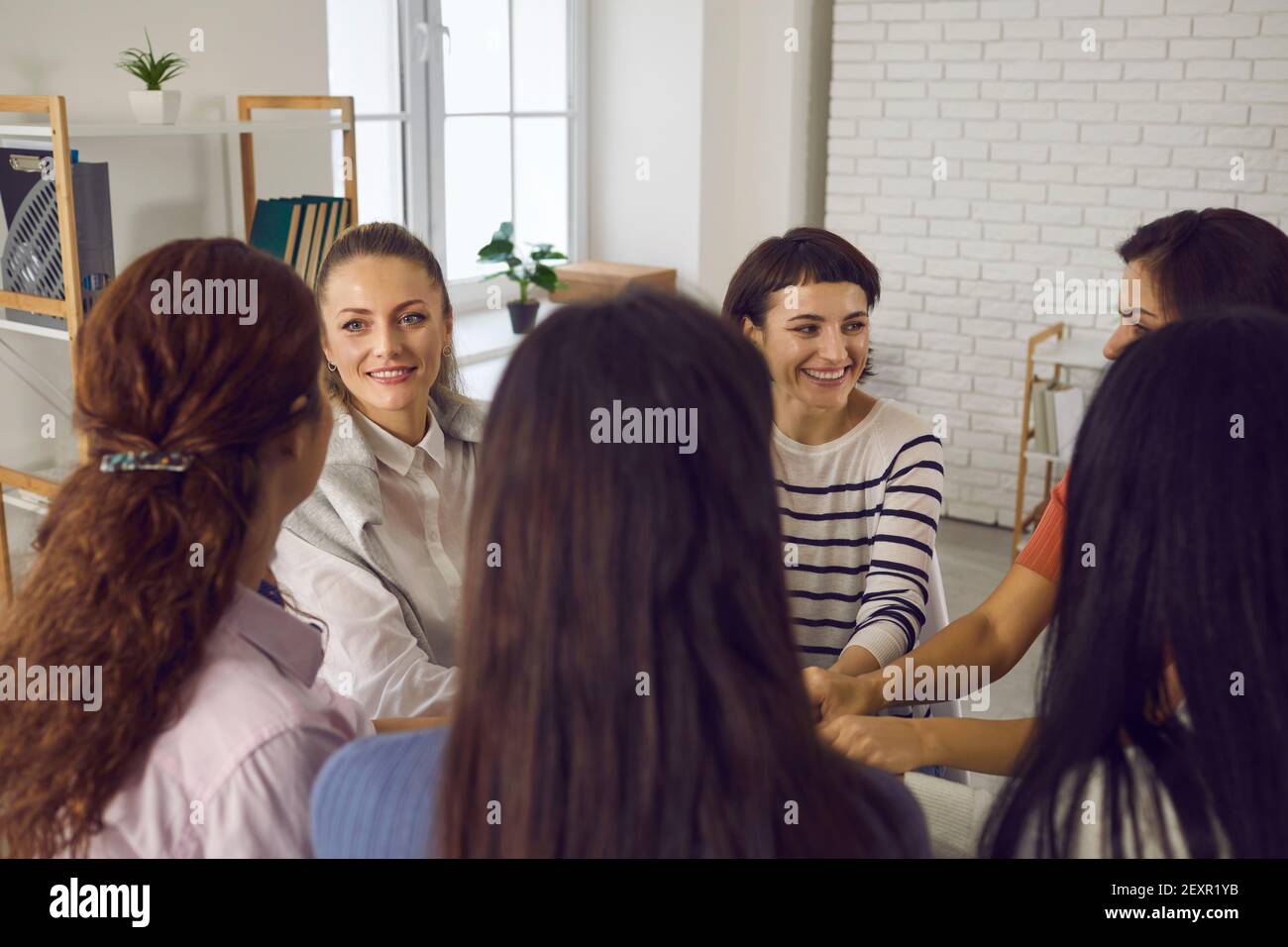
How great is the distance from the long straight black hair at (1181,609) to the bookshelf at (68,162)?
→ 1934 mm

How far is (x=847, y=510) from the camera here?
184 cm

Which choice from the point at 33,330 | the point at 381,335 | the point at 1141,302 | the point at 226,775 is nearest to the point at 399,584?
the point at 381,335

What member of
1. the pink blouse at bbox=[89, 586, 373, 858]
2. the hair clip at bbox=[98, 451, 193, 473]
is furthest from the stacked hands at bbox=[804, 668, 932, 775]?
the hair clip at bbox=[98, 451, 193, 473]

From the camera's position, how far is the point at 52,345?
9.44 feet

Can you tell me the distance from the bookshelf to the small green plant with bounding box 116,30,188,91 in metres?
0.12

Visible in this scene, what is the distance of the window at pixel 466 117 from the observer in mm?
3980

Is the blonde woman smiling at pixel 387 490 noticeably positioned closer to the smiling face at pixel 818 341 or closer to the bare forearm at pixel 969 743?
the smiling face at pixel 818 341

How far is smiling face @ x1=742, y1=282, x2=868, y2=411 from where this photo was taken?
72.1 inches

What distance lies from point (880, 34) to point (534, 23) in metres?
1.31

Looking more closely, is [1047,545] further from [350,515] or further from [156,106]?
[156,106]

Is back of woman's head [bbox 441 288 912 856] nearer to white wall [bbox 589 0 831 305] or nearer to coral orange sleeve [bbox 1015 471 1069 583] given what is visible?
coral orange sleeve [bbox 1015 471 1069 583]

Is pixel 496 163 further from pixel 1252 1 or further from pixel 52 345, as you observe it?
→ pixel 1252 1

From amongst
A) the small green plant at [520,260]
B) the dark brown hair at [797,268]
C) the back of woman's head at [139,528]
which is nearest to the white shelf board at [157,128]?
the small green plant at [520,260]
